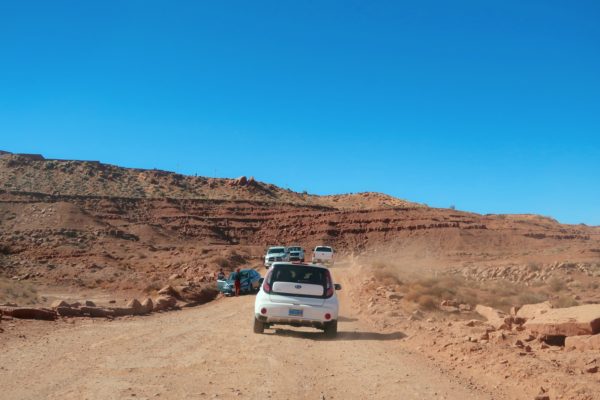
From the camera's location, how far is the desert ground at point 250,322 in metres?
8.67

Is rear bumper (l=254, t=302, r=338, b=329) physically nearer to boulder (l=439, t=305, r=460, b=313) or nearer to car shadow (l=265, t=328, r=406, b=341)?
car shadow (l=265, t=328, r=406, b=341)

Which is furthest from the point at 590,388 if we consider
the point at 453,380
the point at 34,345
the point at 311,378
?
the point at 34,345

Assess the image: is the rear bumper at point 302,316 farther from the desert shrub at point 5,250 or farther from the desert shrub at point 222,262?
the desert shrub at point 5,250

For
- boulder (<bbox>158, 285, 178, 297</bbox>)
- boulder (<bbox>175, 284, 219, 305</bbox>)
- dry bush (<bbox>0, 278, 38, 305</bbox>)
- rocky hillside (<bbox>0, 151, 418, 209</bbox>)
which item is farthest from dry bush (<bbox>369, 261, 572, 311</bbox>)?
rocky hillside (<bbox>0, 151, 418, 209</bbox>)

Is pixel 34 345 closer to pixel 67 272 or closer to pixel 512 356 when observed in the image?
pixel 512 356

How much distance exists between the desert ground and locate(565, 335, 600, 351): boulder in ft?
0.10

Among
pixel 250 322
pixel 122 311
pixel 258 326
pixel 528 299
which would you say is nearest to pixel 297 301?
pixel 258 326

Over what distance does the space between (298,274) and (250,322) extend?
10.5 feet

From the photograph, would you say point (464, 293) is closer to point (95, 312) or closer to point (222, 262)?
point (95, 312)

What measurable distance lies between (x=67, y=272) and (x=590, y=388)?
3778cm

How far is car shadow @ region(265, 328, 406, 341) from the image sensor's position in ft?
46.8

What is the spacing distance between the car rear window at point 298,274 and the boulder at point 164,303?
985 centimetres

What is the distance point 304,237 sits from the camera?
7856cm

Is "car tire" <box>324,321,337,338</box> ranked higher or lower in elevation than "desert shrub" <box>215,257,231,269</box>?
lower
